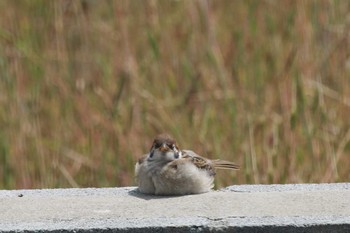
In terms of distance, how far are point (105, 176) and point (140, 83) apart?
2.43 ft

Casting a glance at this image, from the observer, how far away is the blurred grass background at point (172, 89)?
5.25 metres

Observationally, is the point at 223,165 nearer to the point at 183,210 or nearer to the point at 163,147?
the point at 163,147

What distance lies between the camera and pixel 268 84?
5719 millimetres

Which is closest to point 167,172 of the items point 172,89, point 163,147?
point 163,147

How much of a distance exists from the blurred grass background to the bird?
87 cm

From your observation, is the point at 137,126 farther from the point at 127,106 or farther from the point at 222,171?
the point at 222,171

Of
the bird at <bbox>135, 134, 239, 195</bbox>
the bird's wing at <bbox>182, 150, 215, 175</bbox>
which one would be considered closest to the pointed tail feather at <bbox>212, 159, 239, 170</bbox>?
the bird's wing at <bbox>182, 150, 215, 175</bbox>

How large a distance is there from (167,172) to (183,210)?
266 mm

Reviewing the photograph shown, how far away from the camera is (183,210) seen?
3854 mm

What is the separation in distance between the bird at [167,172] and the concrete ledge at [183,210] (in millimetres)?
38

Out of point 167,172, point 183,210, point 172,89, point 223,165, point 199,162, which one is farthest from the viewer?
point 172,89

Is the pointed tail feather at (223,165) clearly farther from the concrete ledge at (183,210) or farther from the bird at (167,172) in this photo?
the bird at (167,172)

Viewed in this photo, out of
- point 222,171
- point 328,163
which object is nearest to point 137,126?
point 222,171

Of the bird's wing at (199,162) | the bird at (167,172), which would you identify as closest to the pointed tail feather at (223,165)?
the bird's wing at (199,162)
